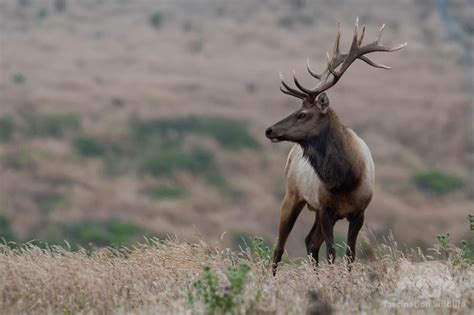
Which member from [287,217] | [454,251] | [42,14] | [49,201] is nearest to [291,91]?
[287,217]

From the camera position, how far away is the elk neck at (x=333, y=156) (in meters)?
Answer: 11.5

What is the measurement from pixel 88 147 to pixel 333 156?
1335 inches

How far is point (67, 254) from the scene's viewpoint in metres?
10.1

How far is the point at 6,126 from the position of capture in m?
44.8

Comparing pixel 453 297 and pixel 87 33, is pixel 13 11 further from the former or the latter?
pixel 453 297

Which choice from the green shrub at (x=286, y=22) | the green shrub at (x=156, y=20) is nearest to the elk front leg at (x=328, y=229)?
the green shrub at (x=156, y=20)

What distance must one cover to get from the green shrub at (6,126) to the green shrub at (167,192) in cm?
676

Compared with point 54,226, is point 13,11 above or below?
above

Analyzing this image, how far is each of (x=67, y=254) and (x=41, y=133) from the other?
35671 millimetres

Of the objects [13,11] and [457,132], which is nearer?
[457,132]

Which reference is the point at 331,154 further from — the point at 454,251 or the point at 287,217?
the point at 454,251

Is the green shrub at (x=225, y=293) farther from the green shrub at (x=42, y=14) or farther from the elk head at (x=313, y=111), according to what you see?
the green shrub at (x=42, y=14)

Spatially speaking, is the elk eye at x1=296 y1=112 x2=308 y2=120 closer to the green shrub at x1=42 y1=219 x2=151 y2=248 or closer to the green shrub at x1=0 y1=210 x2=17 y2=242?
the green shrub at x1=42 y1=219 x2=151 y2=248

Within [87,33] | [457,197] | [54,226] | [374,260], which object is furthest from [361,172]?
[87,33]
